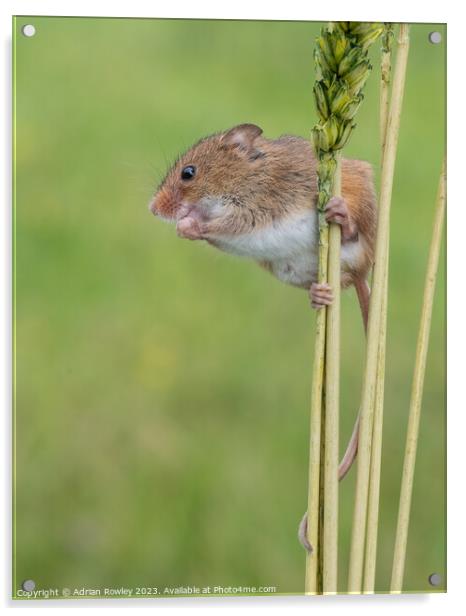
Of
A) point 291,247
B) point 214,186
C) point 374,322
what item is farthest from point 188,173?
point 374,322

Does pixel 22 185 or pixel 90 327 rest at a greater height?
pixel 22 185

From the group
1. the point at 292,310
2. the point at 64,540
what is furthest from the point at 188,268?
the point at 64,540

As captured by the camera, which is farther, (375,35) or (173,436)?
(173,436)

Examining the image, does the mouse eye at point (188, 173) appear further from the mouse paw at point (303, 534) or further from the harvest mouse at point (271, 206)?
the mouse paw at point (303, 534)

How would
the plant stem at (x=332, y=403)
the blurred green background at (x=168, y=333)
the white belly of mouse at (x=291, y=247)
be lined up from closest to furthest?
the plant stem at (x=332, y=403), the white belly of mouse at (x=291, y=247), the blurred green background at (x=168, y=333)

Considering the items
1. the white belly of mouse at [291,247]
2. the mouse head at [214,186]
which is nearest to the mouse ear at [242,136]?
the mouse head at [214,186]

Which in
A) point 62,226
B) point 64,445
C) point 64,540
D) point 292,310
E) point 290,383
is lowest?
point 64,540

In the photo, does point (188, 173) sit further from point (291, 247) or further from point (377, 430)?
point (377, 430)

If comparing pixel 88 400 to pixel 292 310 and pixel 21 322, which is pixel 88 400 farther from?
pixel 292 310
